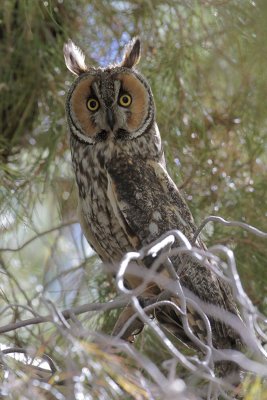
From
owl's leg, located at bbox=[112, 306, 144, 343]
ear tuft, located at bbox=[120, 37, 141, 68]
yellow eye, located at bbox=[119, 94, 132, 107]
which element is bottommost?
owl's leg, located at bbox=[112, 306, 144, 343]

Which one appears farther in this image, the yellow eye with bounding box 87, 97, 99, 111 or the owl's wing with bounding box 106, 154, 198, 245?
the yellow eye with bounding box 87, 97, 99, 111

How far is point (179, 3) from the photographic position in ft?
9.12

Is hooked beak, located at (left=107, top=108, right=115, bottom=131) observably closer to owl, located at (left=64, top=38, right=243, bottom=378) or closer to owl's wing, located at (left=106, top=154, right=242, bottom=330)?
owl, located at (left=64, top=38, right=243, bottom=378)

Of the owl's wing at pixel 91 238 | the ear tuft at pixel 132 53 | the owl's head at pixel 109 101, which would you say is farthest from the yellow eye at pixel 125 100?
the owl's wing at pixel 91 238

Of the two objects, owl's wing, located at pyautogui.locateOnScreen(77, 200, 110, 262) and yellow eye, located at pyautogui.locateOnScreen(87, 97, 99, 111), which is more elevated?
yellow eye, located at pyautogui.locateOnScreen(87, 97, 99, 111)

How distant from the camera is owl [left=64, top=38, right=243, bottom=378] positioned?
7.45ft

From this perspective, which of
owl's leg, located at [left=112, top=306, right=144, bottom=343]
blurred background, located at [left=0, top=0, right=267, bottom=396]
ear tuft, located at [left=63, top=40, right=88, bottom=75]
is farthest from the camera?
blurred background, located at [left=0, top=0, right=267, bottom=396]

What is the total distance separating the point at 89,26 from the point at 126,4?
0.50ft

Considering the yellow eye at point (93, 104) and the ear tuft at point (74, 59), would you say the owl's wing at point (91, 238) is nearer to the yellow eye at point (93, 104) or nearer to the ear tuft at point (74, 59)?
the yellow eye at point (93, 104)

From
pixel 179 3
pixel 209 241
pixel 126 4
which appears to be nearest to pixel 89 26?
pixel 126 4

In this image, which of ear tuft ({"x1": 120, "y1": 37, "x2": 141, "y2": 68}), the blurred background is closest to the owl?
ear tuft ({"x1": 120, "y1": 37, "x2": 141, "y2": 68})

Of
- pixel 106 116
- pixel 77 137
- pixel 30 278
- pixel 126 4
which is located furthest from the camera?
pixel 30 278

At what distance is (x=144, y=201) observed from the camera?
230 centimetres

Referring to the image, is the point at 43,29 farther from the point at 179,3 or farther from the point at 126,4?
the point at 179,3
